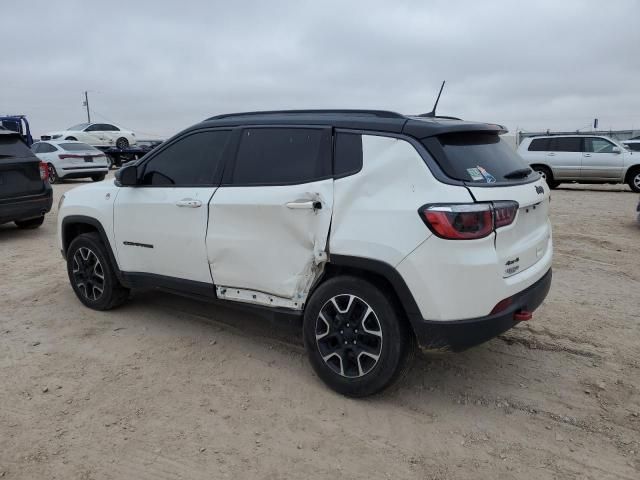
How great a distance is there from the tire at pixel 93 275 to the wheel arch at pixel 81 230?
92mm

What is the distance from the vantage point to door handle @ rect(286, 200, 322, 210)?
3346 mm

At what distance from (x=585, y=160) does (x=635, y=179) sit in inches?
56.8

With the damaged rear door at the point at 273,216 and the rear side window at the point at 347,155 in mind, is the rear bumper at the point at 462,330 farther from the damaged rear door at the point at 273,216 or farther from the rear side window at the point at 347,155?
the rear side window at the point at 347,155

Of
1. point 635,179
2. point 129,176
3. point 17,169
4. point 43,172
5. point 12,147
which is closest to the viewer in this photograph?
point 129,176

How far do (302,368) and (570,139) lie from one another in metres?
14.7

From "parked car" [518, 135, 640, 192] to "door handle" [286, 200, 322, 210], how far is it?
550 inches

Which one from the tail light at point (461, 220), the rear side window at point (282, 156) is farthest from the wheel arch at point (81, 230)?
the tail light at point (461, 220)

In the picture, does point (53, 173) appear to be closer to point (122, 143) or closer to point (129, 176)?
point (122, 143)

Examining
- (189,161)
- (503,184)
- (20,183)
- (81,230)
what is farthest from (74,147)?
(503,184)

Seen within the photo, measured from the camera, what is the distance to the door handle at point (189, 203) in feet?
13.0

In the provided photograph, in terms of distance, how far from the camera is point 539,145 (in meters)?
16.1

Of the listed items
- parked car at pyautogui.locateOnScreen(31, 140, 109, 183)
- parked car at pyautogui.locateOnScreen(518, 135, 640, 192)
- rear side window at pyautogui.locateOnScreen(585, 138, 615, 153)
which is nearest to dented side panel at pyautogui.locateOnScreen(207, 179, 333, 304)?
parked car at pyautogui.locateOnScreen(518, 135, 640, 192)

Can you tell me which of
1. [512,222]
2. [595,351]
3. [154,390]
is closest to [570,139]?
[595,351]

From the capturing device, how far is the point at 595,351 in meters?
4.04
